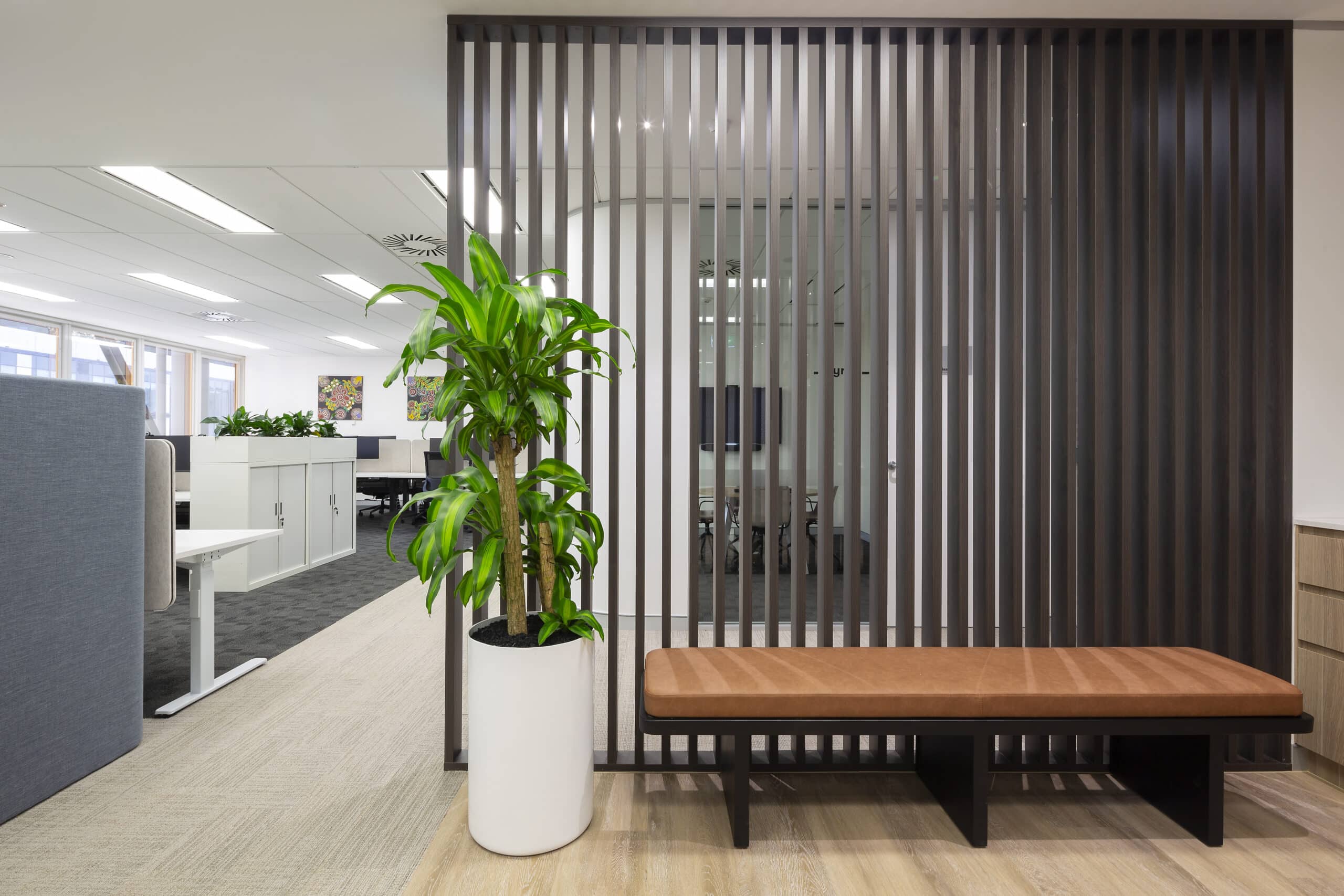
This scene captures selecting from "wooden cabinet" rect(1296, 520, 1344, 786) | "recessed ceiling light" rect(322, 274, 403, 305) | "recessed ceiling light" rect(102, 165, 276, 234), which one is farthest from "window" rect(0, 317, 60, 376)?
"wooden cabinet" rect(1296, 520, 1344, 786)

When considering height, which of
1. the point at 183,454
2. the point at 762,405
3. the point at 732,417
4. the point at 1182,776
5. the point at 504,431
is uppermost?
the point at 762,405

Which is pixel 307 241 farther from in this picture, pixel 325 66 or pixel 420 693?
pixel 420 693

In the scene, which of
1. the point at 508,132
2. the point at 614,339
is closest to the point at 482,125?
the point at 508,132

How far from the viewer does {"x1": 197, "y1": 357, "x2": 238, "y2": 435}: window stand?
35.9ft

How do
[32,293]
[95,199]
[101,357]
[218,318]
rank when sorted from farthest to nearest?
[101,357] → [218,318] → [32,293] → [95,199]

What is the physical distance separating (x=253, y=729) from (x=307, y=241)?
13.1 ft

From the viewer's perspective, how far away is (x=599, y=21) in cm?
225

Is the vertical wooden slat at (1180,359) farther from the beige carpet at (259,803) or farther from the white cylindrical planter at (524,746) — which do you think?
the beige carpet at (259,803)

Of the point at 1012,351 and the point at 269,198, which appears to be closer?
the point at 1012,351

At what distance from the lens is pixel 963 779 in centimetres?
188

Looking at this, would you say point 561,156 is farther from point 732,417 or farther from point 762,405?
point 762,405

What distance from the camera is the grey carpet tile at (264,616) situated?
3.26 metres

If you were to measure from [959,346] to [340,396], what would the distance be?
468 inches

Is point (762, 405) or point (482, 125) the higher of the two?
point (482, 125)
